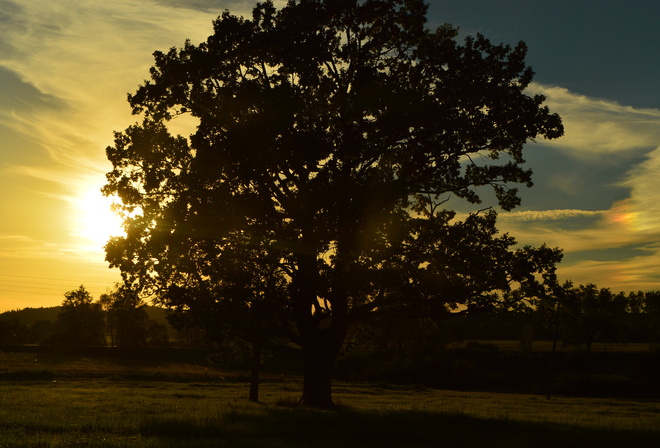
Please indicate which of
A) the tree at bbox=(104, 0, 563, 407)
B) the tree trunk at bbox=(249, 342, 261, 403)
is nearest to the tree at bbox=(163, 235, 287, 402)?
the tree at bbox=(104, 0, 563, 407)

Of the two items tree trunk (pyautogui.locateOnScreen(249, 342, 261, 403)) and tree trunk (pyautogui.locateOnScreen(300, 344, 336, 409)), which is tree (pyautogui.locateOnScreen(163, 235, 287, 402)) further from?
tree trunk (pyautogui.locateOnScreen(249, 342, 261, 403))

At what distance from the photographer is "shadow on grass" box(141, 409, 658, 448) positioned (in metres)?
16.0

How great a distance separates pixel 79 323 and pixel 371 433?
376ft

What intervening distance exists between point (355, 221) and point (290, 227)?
3.62 m

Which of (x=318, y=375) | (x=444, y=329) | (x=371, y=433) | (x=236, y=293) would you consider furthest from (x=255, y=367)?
(x=444, y=329)

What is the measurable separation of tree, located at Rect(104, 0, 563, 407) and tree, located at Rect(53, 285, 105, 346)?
10284 cm

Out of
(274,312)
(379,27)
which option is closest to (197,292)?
(274,312)

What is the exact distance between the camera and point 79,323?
120 m

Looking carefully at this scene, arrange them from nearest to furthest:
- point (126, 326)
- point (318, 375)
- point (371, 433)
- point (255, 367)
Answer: point (371, 433) < point (318, 375) < point (255, 367) < point (126, 326)

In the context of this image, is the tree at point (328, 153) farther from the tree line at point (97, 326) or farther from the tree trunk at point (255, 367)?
the tree line at point (97, 326)

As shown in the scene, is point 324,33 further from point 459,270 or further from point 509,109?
point 459,270

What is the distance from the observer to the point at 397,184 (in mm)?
24031

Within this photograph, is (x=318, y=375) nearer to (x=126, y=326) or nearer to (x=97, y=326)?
(x=126, y=326)

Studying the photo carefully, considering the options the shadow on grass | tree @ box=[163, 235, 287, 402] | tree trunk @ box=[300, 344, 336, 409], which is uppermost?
tree @ box=[163, 235, 287, 402]
